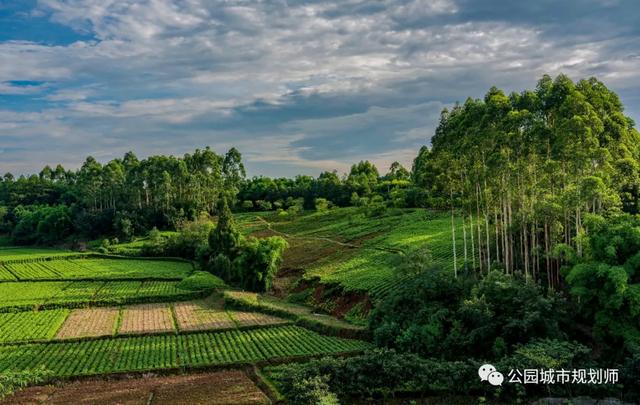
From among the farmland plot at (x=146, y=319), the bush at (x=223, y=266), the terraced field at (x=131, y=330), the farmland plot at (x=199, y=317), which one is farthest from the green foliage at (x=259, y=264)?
the farmland plot at (x=146, y=319)

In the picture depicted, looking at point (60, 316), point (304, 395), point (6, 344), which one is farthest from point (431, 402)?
point (60, 316)

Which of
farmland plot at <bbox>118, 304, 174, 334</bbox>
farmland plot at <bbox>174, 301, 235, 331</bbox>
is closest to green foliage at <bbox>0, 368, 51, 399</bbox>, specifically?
farmland plot at <bbox>118, 304, 174, 334</bbox>

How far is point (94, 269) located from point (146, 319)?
33.7m

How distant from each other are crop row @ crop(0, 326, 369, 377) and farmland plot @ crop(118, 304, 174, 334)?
2.17m

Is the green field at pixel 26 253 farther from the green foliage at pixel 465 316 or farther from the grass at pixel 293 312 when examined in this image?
the green foliage at pixel 465 316

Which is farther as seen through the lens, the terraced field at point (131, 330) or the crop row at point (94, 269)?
the crop row at point (94, 269)

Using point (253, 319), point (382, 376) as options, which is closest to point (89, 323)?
point (253, 319)

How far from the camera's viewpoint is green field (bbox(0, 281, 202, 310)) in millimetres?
57281

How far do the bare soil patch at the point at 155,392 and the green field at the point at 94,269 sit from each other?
38614mm

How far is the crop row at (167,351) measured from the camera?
1433 inches

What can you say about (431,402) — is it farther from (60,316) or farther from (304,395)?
(60,316)

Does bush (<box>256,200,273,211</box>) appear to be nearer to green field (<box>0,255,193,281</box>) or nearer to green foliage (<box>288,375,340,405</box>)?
green field (<box>0,255,193,281</box>)

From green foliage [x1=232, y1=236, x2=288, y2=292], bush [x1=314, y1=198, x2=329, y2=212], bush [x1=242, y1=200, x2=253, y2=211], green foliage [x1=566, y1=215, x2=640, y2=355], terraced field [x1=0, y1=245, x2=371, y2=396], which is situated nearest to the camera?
green foliage [x1=566, y1=215, x2=640, y2=355]

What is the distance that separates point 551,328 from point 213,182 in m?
107
